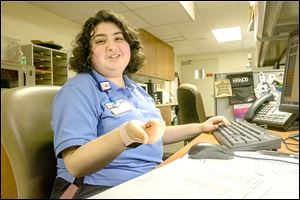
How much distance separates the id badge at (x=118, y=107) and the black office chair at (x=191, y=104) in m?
1.24

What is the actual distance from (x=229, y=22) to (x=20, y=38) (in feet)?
9.31

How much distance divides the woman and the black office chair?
2.85 ft

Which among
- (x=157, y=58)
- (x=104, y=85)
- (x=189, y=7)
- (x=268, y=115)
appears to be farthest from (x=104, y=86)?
(x=157, y=58)

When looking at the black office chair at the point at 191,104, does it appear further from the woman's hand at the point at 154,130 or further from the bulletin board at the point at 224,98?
the woman's hand at the point at 154,130

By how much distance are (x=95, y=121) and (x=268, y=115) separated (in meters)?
0.83

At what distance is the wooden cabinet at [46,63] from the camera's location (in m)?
2.64

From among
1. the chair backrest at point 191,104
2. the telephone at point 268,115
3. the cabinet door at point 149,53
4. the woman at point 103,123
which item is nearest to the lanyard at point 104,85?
the woman at point 103,123

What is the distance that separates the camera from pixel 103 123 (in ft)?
2.28

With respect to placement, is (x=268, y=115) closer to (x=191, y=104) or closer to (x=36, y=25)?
(x=191, y=104)

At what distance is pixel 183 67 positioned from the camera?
22.9ft

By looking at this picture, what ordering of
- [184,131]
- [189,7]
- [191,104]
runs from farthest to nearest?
1. [189,7]
2. [191,104]
3. [184,131]

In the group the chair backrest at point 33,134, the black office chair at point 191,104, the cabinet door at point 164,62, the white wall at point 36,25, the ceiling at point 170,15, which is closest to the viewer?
the chair backrest at point 33,134

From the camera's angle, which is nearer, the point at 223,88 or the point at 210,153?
the point at 210,153

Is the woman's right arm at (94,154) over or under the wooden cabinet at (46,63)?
under
